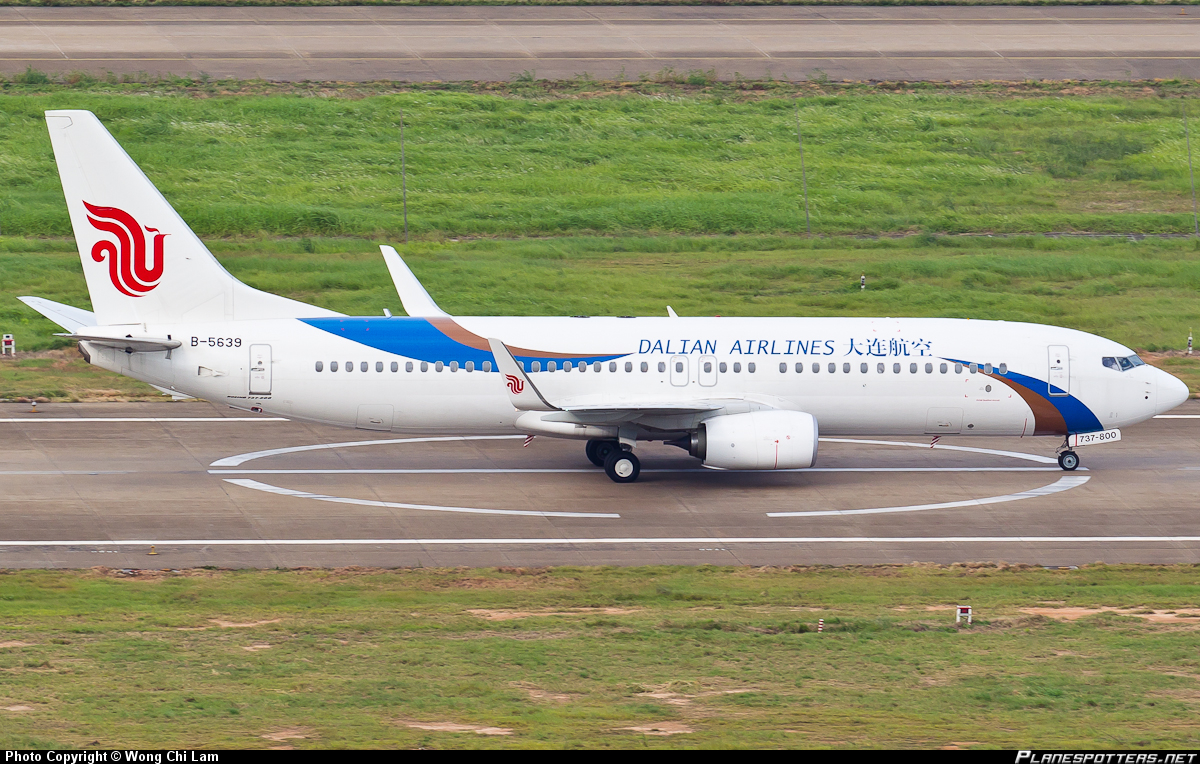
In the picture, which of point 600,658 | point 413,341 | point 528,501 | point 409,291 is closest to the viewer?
point 600,658

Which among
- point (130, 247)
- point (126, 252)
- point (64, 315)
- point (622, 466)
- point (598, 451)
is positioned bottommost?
point (622, 466)

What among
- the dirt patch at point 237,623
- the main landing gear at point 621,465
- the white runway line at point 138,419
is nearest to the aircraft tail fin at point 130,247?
the white runway line at point 138,419

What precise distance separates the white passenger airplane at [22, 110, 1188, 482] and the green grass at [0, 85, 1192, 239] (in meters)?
24.9

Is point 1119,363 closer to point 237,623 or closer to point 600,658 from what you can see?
point 600,658

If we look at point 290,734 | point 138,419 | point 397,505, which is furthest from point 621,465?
point 290,734

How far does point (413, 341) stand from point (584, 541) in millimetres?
7198

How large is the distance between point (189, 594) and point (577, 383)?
11.5 m

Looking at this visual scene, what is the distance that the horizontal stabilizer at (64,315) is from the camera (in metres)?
34.8

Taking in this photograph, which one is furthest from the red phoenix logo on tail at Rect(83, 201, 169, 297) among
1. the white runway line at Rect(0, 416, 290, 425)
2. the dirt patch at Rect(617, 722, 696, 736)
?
the dirt patch at Rect(617, 722, 696, 736)

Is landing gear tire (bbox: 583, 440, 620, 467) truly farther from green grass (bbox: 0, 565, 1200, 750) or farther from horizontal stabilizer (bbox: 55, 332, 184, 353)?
horizontal stabilizer (bbox: 55, 332, 184, 353)

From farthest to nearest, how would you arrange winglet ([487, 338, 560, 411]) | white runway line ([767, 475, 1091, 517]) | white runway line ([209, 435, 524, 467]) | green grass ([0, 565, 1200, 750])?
white runway line ([209, 435, 524, 467]), winglet ([487, 338, 560, 411]), white runway line ([767, 475, 1091, 517]), green grass ([0, 565, 1200, 750])

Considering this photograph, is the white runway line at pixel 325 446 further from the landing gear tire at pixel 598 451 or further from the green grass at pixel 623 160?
the green grass at pixel 623 160

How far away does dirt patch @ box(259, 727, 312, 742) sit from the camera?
→ 17734 millimetres

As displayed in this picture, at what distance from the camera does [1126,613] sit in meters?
26.0
